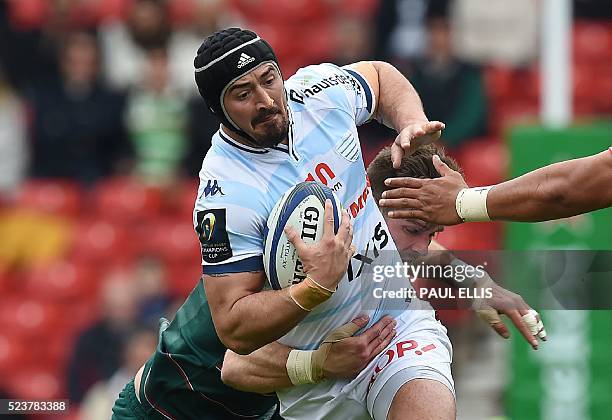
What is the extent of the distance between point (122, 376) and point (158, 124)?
2768 millimetres

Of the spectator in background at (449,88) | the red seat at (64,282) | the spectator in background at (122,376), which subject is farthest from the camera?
the red seat at (64,282)

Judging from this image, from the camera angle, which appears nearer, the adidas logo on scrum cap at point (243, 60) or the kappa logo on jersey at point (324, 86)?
the adidas logo on scrum cap at point (243, 60)

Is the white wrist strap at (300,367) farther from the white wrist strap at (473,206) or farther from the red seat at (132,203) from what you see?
the red seat at (132,203)

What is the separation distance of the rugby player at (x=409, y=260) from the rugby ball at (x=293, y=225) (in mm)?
502

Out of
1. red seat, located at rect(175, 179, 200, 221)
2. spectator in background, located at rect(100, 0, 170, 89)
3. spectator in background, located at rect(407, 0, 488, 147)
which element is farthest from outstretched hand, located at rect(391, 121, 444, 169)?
spectator in background, located at rect(100, 0, 170, 89)

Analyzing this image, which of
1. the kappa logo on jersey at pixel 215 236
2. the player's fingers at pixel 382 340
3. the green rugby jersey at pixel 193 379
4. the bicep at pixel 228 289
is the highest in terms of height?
the kappa logo on jersey at pixel 215 236

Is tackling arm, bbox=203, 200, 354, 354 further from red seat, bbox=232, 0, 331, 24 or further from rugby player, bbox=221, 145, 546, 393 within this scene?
red seat, bbox=232, 0, 331, 24

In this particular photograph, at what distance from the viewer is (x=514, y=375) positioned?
9.09 meters

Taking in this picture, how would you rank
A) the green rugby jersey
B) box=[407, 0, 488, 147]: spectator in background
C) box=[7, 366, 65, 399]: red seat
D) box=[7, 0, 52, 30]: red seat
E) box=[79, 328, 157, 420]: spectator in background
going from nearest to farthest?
the green rugby jersey < box=[79, 328, 157, 420]: spectator in background < box=[407, 0, 488, 147]: spectator in background < box=[7, 366, 65, 399]: red seat < box=[7, 0, 52, 30]: red seat

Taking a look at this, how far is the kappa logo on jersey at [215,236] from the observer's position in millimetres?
5566

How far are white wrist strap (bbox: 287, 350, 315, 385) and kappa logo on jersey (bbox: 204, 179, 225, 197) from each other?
784mm

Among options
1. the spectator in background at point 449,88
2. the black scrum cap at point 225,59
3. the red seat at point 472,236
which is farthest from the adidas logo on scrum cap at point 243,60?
the spectator in background at point 449,88

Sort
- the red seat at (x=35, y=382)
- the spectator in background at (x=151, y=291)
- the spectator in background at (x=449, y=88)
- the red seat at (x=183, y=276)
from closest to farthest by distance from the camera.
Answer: the spectator in background at (x=151, y=291) < the spectator in background at (x=449, y=88) < the red seat at (x=35, y=382) < the red seat at (x=183, y=276)

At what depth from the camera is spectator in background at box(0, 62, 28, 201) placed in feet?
40.5
